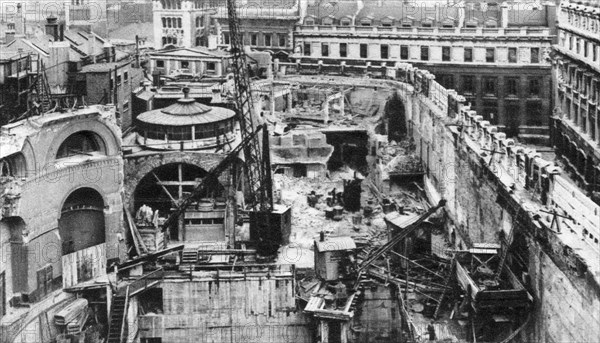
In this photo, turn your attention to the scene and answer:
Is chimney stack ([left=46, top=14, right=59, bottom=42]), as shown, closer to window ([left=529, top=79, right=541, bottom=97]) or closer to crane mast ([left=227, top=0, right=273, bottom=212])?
crane mast ([left=227, top=0, right=273, bottom=212])

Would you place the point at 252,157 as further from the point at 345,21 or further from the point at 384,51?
the point at 345,21

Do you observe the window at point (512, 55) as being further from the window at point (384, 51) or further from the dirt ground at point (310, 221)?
the dirt ground at point (310, 221)

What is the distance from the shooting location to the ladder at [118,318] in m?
55.4

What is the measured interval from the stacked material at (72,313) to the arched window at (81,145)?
9.52 meters

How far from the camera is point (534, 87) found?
110688 millimetres

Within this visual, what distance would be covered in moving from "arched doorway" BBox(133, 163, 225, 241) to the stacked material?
13255 millimetres

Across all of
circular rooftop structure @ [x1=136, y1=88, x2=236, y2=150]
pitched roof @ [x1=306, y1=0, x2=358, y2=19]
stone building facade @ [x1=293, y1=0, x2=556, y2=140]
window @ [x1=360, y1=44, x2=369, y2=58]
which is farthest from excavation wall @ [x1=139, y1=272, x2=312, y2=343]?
pitched roof @ [x1=306, y1=0, x2=358, y2=19]

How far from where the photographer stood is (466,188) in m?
59.8

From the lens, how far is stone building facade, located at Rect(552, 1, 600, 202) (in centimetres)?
8669

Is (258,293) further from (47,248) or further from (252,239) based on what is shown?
(47,248)

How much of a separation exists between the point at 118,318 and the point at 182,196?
1641 centimetres

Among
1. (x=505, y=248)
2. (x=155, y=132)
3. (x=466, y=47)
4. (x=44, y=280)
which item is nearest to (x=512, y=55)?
(x=466, y=47)

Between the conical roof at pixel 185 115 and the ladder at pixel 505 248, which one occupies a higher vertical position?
the conical roof at pixel 185 115

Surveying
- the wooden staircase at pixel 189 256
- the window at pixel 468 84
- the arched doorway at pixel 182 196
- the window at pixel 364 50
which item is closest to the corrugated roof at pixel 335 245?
the wooden staircase at pixel 189 256
